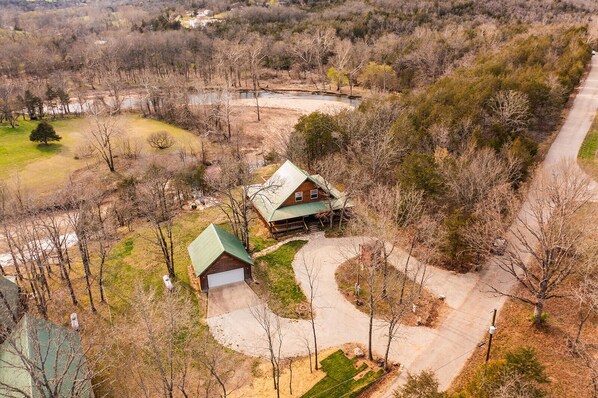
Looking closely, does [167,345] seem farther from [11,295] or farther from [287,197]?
[287,197]

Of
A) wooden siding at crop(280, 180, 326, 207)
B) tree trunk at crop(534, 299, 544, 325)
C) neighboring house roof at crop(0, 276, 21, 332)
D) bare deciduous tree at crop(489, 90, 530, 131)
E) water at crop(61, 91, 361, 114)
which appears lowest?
tree trunk at crop(534, 299, 544, 325)

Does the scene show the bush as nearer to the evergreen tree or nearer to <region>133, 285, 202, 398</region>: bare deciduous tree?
the evergreen tree

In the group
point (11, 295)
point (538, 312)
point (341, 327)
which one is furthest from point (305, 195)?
point (11, 295)

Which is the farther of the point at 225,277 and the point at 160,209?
the point at 160,209

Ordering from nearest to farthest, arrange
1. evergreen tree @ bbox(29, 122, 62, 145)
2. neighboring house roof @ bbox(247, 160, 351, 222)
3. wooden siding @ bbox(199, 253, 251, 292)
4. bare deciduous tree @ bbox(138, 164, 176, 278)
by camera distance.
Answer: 1. wooden siding @ bbox(199, 253, 251, 292)
2. bare deciduous tree @ bbox(138, 164, 176, 278)
3. neighboring house roof @ bbox(247, 160, 351, 222)
4. evergreen tree @ bbox(29, 122, 62, 145)

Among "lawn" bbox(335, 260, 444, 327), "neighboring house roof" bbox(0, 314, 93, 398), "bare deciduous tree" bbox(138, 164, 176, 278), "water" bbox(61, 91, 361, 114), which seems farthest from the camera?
"water" bbox(61, 91, 361, 114)

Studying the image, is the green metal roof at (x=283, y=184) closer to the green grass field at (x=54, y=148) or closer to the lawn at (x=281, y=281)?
the lawn at (x=281, y=281)

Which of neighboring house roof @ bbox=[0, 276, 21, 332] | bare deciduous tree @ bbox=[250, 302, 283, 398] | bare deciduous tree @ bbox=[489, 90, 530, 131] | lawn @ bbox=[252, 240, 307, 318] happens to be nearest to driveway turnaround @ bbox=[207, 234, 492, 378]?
bare deciduous tree @ bbox=[250, 302, 283, 398]
